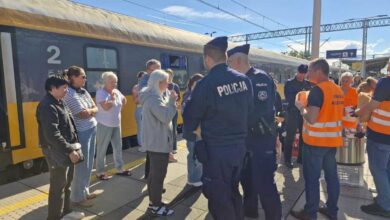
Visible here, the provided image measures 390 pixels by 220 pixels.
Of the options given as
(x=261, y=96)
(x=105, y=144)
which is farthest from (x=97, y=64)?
(x=261, y=96)

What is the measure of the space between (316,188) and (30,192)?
361cm

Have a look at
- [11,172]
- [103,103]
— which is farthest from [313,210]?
[11,172]

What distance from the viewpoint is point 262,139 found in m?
3.09

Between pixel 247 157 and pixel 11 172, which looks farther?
pixel 11 172

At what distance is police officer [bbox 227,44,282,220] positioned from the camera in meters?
3.08

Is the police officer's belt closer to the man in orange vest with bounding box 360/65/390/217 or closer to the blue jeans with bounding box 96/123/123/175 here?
the man in orange vest with bounding box 360/65/390/217

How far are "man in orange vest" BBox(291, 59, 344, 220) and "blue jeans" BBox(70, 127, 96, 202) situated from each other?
2.47m

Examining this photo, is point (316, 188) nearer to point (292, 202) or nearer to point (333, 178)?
point (333, 178)

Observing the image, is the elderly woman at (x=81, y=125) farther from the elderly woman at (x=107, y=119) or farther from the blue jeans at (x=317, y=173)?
the blue jeans at (x=317, y=173)

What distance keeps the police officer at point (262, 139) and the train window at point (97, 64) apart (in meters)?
3.38

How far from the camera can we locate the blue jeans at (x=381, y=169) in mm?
3554

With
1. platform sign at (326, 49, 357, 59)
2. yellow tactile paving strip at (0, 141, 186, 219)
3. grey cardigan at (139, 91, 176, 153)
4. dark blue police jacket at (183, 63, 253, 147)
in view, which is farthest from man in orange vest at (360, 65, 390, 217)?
platform sign at (326, 49, 357, 59)

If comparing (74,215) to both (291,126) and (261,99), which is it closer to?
(261,99)

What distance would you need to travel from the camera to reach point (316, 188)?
11.1 ft
